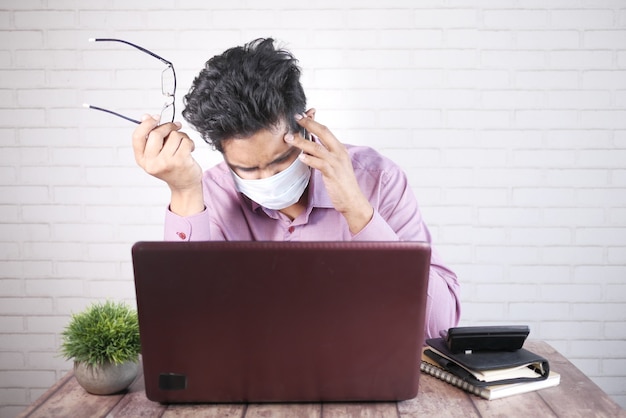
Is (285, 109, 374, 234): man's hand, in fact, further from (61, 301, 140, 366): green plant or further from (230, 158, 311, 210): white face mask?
(61, 301, 140, 366): green plant

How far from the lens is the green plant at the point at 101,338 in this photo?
1.26 meters

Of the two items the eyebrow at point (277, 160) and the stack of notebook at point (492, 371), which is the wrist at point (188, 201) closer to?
the eyebrow at point (277, 160)

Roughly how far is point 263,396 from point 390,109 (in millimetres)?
1886

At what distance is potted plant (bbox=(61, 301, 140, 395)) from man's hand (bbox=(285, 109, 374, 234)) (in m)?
0.54

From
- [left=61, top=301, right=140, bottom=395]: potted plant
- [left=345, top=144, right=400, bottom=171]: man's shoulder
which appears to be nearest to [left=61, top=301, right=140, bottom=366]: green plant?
[left=61, top=301, right=140, bottom=395]: potted plant

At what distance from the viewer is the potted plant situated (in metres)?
1.26

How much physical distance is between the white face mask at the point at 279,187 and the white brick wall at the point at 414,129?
1.14 meters

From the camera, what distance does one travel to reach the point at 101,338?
49.8 inches

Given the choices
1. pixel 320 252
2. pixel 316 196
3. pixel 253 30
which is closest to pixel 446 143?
pixel 253 30

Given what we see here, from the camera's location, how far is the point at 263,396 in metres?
1.19

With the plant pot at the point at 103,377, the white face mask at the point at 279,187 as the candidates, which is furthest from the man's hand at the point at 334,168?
the plant pot at the point at 103,377

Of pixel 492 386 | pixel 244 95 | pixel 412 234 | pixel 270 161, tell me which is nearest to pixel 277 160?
pixel 270 161

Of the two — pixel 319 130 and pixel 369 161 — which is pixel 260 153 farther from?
pixel 369 161

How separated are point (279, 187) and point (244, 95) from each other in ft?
0.85
